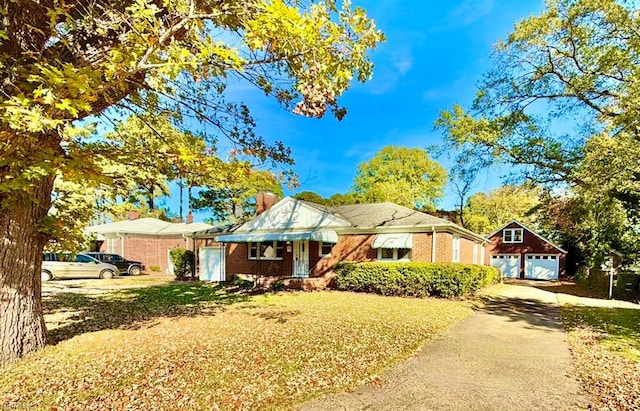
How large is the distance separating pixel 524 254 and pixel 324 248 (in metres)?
20.2

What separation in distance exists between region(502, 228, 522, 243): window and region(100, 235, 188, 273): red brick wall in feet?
91.0

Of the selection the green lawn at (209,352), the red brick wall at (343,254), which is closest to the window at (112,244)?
the red brick wall at (343,254)

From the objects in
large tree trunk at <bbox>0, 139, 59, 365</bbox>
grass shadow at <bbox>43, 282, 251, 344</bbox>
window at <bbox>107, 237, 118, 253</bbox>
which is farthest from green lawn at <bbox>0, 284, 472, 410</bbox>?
window at <bbox>107, 237, 118, 253</bbox>

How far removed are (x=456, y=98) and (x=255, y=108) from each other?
50.5 feet

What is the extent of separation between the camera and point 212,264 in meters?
23.1

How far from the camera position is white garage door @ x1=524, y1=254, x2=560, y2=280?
2867 cm

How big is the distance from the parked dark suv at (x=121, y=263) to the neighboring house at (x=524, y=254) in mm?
29374

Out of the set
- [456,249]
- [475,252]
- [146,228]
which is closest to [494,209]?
[475,252]

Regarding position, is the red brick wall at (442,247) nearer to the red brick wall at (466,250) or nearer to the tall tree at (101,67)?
the red brick wall at (466,250)

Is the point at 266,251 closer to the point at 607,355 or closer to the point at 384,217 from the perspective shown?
the point at 384,217

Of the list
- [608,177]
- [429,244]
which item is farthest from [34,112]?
[608,177]

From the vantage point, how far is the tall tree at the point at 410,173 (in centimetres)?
4409

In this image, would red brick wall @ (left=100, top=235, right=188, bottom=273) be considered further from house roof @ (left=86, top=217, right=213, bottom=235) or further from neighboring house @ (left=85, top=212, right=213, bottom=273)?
house roof @ (left=86, top=217, right=213, bottom=235)

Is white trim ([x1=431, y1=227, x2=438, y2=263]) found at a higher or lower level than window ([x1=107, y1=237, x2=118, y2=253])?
higher
